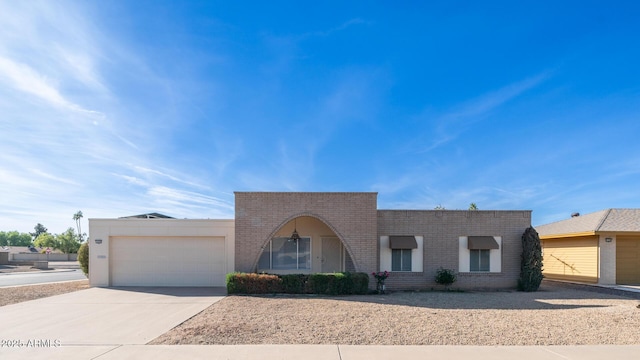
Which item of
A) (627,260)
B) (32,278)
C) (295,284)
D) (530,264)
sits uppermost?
(530,264)

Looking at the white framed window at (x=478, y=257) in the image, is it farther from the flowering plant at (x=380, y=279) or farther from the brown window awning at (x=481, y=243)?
the flowering plant at (x=380, y=279)

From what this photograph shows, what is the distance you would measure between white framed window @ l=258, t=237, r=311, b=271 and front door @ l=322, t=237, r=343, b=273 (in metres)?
0.75

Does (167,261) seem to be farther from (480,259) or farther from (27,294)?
(480,259)

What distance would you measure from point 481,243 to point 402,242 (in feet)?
11.1

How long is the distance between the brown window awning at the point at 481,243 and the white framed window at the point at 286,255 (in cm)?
695

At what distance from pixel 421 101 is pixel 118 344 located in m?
14.0

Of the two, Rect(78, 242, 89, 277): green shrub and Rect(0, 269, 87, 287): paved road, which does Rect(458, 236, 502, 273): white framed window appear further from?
Rect(0, 269, 87, 287): paved road

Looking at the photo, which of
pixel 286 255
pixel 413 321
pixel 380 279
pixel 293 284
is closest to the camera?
pixel 413 321

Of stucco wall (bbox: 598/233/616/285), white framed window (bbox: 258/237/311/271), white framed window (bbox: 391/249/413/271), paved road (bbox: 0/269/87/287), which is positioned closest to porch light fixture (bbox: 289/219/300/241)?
white framed window (bbox: 258/237/311/271)

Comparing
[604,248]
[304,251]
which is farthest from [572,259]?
[304,251]

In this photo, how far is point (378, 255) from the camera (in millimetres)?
15250

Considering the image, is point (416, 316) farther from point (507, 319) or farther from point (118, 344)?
point (118, 344)

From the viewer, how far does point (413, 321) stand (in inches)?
337

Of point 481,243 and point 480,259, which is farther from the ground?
point 481,243
